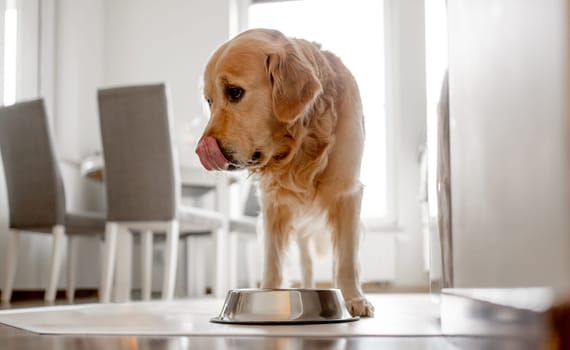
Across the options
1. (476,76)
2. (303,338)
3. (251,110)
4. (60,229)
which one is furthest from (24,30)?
(476,76)

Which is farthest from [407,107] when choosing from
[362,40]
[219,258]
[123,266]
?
[123,266]

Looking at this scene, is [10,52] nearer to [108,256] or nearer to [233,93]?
[108,256]

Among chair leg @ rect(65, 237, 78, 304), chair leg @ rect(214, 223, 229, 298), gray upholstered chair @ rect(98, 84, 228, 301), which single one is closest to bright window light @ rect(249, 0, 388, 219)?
chair leg @ rect(214, 223, 229, 298)

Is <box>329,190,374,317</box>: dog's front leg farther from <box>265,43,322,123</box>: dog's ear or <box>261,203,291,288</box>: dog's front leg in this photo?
<box>265,43,322,123</box>: dog's ear

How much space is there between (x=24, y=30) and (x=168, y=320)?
4.32m

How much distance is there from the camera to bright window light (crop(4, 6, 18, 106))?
5.25 meters

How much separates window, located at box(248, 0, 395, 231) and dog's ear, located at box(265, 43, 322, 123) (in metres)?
4.77

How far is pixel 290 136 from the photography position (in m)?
1.95

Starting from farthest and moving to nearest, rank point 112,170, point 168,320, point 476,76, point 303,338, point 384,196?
1. point 384,196
2. point 112,170
3. point 168,320
4. point 303,338
5. point 476,76

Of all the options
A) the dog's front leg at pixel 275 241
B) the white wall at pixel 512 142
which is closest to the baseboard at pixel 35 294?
the dog's front leg at pixel 275 241

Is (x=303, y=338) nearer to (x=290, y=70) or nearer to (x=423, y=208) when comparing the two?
(x=290, y=70)

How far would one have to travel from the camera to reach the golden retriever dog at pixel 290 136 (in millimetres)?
1842

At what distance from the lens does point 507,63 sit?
54 cm

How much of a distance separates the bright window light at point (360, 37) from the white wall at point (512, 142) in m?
5.88
